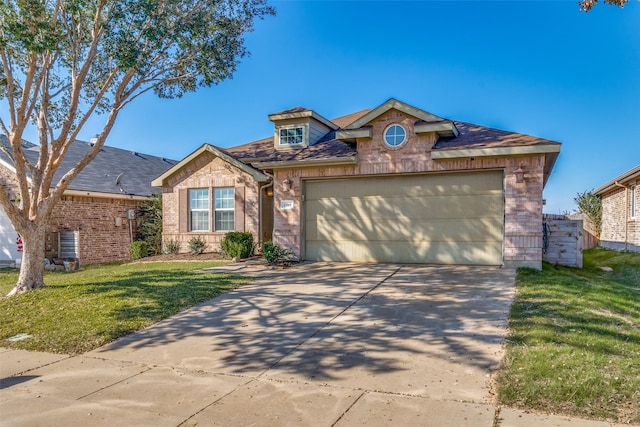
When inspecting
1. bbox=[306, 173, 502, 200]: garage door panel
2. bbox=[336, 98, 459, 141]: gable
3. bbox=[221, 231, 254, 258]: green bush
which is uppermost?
bbox=[336, 98, 459, 141]: gable

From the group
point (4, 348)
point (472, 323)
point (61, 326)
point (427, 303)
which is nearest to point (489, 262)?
point (427, 303)

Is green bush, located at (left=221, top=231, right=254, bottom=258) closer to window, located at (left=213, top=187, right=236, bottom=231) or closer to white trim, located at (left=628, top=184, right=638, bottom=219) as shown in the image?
window, located at (left=213, top=187, right=236, bottom=231)

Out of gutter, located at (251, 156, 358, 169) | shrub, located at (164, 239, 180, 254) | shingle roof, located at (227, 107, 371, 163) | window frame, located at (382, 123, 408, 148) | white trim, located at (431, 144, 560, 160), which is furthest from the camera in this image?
shrub, located at (164, 239, 180, 254)

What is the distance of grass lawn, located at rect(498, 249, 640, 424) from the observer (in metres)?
3.78

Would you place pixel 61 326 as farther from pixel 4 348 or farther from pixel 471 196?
pixel 471 196

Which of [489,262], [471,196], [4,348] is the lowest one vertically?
[4,348]

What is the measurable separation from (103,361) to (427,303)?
4.89 meters

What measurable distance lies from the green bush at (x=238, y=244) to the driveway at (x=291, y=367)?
5814 mm

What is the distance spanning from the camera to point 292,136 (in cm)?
1523

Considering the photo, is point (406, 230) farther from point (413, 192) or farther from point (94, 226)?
point (94, 226)

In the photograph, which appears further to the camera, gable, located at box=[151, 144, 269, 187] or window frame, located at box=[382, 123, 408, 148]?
gable, located at box=[151, 144, 269, 187]

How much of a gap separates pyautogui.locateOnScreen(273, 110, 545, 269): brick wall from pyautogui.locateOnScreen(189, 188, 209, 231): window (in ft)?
13.1

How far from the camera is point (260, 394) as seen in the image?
169 inches

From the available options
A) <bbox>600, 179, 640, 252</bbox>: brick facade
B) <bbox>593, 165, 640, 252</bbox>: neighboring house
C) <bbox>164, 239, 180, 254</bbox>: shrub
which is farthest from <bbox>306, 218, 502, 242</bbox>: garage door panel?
<bbox>600, 179, 640, 252</bbox>: brick facade
